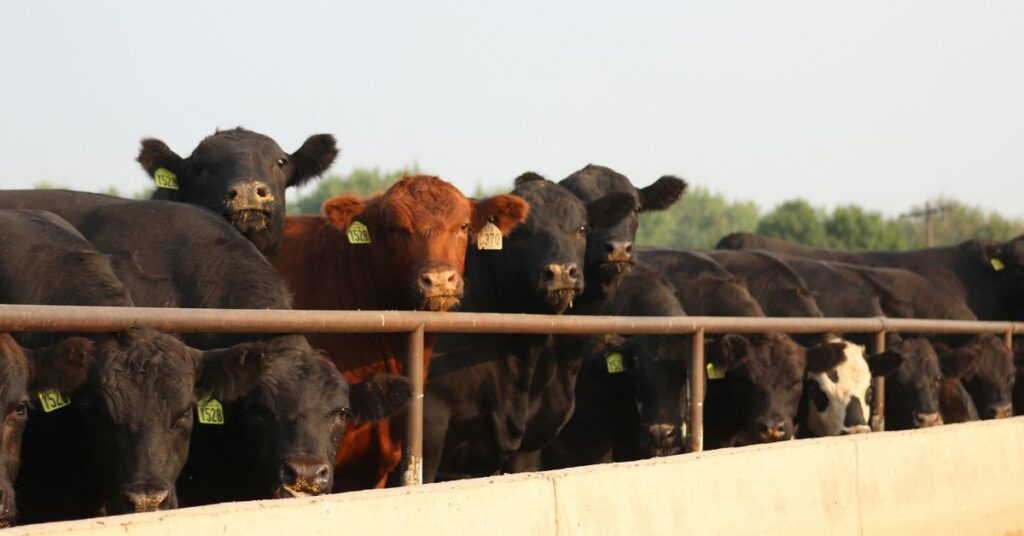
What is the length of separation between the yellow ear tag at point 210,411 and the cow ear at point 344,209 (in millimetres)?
2561

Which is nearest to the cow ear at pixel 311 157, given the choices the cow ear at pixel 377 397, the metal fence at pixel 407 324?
the metal fence at pixel 407 324

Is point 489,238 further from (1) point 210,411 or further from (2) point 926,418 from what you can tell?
(2) point 926,418

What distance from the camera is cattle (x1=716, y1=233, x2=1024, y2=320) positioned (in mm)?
16500

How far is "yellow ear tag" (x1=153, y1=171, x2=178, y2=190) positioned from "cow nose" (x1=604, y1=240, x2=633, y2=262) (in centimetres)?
275

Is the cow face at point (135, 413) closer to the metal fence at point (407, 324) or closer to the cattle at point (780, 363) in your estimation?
the metal fence at point (407, 324)

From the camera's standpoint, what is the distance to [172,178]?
9.98 meters

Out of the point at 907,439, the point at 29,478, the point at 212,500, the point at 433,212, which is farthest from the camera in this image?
the point at 433,212

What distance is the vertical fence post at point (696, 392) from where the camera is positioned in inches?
328

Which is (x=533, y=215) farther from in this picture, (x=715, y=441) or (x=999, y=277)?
(x=999, y=277)

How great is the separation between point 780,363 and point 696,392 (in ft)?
7.53

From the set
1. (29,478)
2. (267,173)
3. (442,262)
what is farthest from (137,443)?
(267,173)

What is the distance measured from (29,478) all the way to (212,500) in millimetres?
834

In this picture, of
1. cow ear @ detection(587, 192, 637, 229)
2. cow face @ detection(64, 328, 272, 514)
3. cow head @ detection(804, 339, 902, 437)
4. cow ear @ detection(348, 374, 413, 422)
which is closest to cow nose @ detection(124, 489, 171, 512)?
cow face @ detection(64, 328, 272, 514)

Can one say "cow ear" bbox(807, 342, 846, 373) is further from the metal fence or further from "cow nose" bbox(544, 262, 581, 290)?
"cow nose" bbox(544, 262, 581, 290)
